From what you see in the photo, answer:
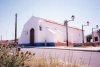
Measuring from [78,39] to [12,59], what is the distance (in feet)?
167

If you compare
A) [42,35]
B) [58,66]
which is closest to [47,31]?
[42,35]

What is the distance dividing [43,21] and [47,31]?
2616 millimetres

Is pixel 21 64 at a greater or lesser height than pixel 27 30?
lesser

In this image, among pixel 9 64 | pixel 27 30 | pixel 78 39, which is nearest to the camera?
pixel 9 64

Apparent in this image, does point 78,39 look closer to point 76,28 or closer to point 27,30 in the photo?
point 76,28

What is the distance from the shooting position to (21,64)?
5629mm

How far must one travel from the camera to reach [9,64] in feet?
18.4

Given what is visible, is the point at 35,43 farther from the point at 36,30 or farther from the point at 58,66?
the point at 58,66

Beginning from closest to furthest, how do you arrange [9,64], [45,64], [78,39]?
[9,64], [45,64], [78,39]

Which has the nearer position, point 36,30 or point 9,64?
point 9,64

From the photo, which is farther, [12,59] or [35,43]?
[35,43]

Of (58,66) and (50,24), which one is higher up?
(50,24)

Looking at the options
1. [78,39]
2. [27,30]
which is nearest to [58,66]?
[27,30]

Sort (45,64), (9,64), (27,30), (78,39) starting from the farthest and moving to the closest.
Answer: (78,39) → (27,30) → (45,64) → (9,64)
